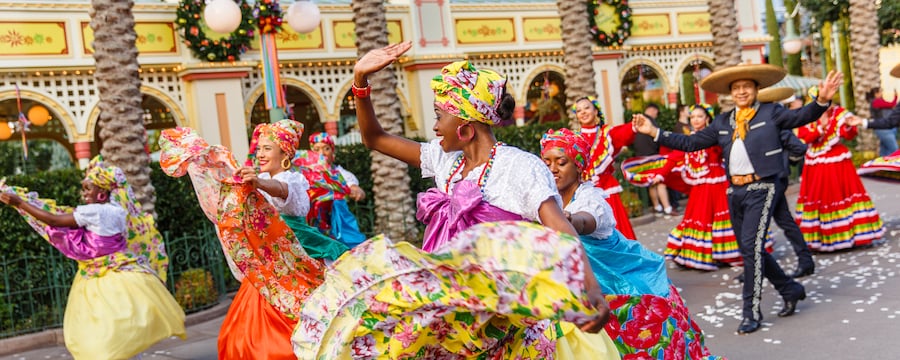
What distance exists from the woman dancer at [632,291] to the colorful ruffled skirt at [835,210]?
233 inches

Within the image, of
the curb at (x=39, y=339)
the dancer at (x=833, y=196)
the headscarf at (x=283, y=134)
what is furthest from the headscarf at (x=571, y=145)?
the dancer at (x=833, y=196)

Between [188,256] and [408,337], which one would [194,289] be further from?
[408,337]

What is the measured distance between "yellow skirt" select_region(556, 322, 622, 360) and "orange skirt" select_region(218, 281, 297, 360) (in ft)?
7.09

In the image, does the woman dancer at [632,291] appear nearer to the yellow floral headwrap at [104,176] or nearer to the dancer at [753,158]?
the dancer at [753,158]

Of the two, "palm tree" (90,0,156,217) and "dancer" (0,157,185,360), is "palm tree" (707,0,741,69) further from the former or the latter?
"dancer" (0,157,185,360)

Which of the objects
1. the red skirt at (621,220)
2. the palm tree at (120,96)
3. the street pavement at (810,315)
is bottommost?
the street pavement at (810,315)

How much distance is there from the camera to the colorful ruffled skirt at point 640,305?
442cm

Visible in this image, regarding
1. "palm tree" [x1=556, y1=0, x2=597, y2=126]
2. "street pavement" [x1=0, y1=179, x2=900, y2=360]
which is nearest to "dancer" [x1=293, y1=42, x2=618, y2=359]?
"street pavement" [x1=0, y1=179, x2=900, y2=360]

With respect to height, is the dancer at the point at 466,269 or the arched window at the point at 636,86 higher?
the arched window at the point at 636,86

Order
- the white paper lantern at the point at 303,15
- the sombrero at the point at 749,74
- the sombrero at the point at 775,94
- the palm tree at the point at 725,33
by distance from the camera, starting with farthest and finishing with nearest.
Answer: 1. the palm tree at the point at 725,33
2. the white paper lantern at the point at 303,15
3. the sombrero at the point at 775,94
4. the sombrero at the point at 749,74

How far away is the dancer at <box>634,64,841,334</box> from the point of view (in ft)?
22.3

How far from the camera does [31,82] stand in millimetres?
15055

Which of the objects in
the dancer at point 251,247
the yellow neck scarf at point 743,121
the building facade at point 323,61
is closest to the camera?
the dancer at point 251,247

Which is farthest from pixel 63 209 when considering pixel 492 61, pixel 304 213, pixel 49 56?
pixel 492 61
